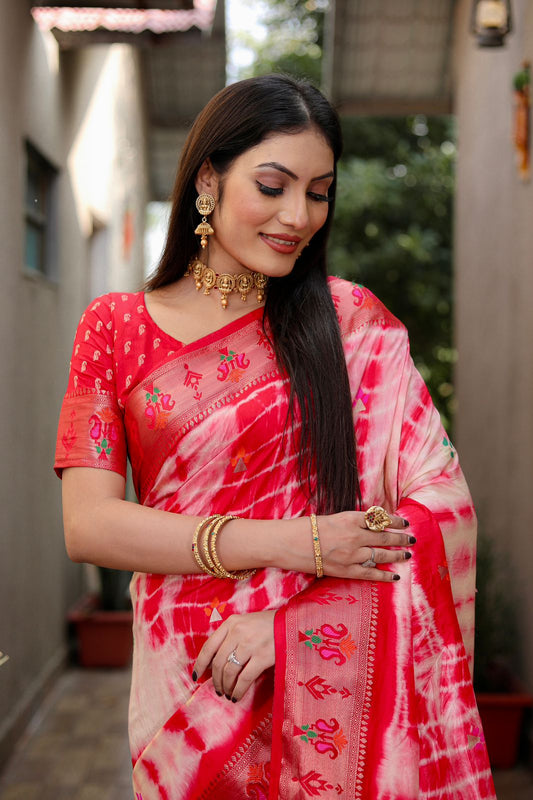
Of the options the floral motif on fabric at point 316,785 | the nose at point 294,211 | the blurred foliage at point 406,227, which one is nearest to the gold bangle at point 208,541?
the floral motif on fabric at point 316,785

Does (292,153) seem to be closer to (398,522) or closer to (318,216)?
(318,216)

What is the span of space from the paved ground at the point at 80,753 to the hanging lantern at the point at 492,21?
107 inches

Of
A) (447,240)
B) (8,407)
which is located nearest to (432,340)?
(447,240)

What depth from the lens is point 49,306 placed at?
14.2 feet

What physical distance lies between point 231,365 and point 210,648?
447 mm

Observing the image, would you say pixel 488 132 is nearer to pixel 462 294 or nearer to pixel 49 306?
pixel 462 294

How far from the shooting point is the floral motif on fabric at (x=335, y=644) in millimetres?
1372

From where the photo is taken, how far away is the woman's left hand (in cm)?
133

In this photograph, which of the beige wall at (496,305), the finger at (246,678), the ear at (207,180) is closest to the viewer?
the finger at (246,678)

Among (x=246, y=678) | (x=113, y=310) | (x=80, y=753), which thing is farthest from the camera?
(x=80, y=753)

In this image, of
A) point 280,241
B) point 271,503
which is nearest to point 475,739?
point 271,503

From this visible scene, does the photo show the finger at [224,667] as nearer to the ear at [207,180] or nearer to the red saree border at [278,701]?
the red saree border at [278,701]

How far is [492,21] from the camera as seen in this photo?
3.56 metres

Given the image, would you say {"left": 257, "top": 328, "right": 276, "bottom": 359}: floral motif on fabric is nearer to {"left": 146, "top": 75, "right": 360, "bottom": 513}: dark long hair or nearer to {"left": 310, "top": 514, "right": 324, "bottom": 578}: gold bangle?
{"left": 146, "top": 75, "right": 360, "bottom": 513}: dark long hair
